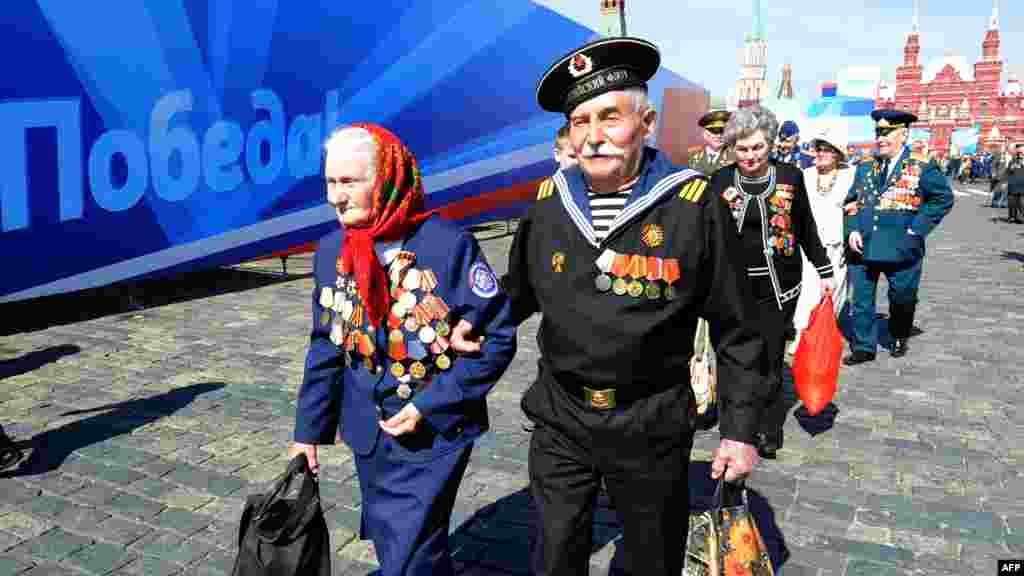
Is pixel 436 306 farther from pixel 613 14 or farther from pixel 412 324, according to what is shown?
pixel 613 14

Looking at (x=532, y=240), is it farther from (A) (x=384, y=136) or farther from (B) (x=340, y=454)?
(B) (x=340, y=454)

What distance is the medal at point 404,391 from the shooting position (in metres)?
2.45

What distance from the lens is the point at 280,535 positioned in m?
2.38

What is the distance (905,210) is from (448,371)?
5.80 m

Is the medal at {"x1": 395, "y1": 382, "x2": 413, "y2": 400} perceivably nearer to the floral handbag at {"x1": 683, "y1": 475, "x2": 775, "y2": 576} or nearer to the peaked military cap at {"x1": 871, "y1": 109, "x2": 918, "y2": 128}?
the floral handbag at {"x1": 683, "y1": 475, "x2": 775, "y2": 576}

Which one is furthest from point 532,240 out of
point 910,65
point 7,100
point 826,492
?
point 910,65

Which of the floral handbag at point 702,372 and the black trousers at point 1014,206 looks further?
the black trousers at point 1014,206

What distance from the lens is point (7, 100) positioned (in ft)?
24.2

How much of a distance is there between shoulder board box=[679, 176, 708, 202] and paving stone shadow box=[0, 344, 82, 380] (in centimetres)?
625

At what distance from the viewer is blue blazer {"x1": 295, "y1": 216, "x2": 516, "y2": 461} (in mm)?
2424

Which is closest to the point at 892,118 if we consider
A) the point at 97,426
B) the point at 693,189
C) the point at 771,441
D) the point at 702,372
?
the point at 702,372

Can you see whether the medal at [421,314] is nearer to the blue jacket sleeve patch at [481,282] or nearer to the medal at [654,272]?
the blue jacket sleeve patch at [481,282]

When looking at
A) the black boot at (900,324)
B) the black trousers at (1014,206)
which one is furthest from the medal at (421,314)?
the black trousers at (1014,206)

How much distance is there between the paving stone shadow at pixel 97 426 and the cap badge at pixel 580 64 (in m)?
4.03
